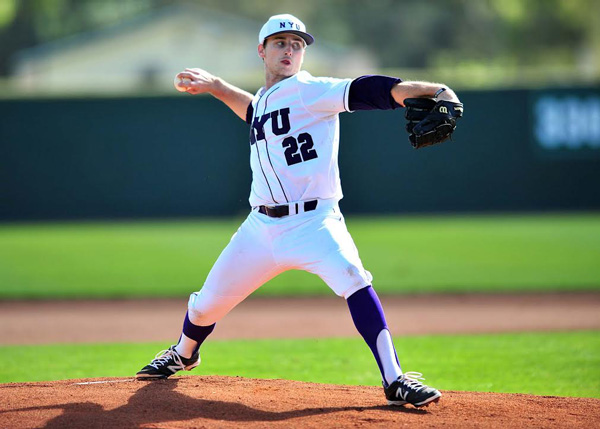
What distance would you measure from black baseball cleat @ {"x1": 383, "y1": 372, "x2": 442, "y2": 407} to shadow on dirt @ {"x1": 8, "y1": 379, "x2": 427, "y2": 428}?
0.07 meters

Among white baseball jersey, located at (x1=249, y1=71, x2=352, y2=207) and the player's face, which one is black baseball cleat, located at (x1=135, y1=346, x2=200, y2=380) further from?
the player's face

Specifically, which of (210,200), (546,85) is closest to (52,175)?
(210,200)

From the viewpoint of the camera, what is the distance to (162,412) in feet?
13.4

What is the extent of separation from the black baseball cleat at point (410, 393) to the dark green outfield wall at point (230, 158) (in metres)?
13.9

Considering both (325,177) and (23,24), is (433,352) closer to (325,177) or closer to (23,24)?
(325,177)

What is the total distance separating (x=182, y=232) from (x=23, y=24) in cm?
3073

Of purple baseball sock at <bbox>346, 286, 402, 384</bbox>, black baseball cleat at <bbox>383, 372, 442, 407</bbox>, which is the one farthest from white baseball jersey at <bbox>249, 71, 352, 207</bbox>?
black baseball cleat at <bbox>383, 372, 442, 407</bbox>

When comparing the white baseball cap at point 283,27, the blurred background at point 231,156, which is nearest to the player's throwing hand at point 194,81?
the white baseball cap at point 283,27

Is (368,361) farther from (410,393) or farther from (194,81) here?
(194,81)

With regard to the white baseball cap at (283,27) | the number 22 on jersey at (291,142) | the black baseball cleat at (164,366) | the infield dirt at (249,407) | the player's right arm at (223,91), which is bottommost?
the infield dirt at (249,407)

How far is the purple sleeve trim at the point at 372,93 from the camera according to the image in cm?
418

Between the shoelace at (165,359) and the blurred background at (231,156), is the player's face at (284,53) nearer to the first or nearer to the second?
the shoelace at (165,359)

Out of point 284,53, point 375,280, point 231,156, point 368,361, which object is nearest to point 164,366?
point 284,53

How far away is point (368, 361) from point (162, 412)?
9.15 feet
